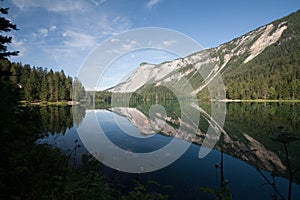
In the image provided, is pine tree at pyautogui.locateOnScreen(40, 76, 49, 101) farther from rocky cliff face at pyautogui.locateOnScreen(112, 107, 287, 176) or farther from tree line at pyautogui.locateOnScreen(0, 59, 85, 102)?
rocky cliff face at pyautogui.locateOnScreen(112, 107, 287, 176)

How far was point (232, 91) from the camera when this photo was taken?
95.8 m

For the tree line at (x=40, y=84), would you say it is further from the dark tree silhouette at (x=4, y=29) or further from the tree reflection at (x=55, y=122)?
the dark tree silhouette at (x=4, y=29)

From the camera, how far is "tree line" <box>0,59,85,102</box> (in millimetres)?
56662

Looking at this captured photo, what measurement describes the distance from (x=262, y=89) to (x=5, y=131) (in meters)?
99.6

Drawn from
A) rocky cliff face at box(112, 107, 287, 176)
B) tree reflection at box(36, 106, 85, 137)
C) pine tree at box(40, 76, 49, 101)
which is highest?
pine tree at box(40, 76, 49, 101)

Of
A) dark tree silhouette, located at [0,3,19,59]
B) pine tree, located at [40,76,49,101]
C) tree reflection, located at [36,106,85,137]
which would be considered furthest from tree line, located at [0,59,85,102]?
dark tree silhouette, located at [0,3,19,59]

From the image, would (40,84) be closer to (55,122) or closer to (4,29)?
(55,122)

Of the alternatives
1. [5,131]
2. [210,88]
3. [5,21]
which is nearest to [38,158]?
[5,131]

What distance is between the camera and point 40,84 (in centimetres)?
6278

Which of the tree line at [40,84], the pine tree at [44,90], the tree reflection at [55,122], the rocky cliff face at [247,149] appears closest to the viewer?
the rocky cliff face at [247,149]

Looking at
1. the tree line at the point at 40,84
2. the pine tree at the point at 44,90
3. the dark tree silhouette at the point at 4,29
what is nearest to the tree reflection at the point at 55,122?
the dark tree silhouette at the point at 4,29

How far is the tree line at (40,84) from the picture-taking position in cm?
5666

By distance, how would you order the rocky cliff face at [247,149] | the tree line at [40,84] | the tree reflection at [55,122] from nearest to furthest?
the rocky cliff face at [247,149] → the tree reflection at [55,122] → the tree line at [40,84]

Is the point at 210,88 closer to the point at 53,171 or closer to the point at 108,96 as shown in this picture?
the point at 108,96
